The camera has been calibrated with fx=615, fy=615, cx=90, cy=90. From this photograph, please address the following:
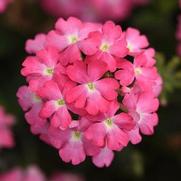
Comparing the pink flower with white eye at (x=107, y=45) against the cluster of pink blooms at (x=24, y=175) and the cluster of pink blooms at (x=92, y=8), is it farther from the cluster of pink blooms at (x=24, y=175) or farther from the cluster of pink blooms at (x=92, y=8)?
the cluster of pink blooms at (x=92, y=8)

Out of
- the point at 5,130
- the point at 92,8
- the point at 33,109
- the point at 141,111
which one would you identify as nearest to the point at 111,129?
the point at 141,111

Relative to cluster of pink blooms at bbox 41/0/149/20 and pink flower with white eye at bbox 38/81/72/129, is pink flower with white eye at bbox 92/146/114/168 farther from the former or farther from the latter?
cluster of pink blooms at bbox 41/0/149/20

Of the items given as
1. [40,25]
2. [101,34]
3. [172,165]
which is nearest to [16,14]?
[40,25]

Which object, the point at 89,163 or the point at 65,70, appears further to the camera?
the point at 89,163

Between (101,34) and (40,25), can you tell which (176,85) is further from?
(40,25)

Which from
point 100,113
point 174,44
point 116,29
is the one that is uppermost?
point 116,29

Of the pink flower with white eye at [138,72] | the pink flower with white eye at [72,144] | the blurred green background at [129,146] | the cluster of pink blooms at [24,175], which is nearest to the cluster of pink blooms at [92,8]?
the blurred green background at [129,146]

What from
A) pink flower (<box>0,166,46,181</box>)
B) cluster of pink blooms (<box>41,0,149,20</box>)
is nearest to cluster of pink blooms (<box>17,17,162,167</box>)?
pink flower (<box>0,166,46,181</box>)
